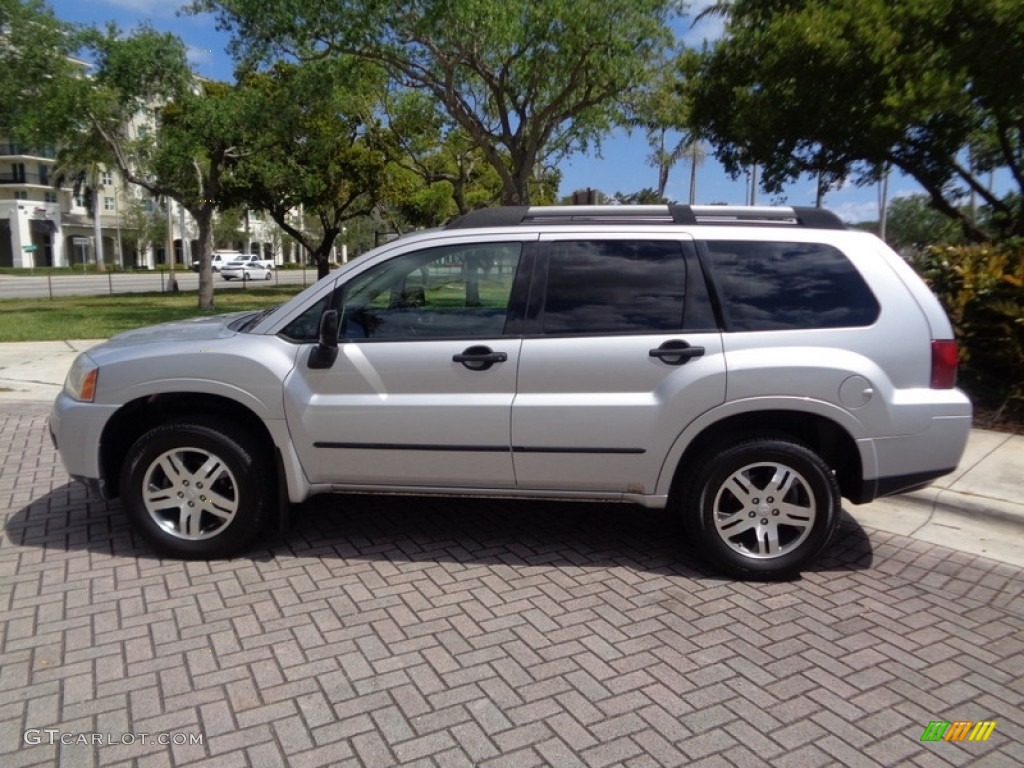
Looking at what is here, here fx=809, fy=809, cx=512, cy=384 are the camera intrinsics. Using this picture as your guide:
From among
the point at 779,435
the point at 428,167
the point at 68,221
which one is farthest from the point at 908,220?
the point at 68,221

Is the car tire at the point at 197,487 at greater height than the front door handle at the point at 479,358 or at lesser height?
lesser

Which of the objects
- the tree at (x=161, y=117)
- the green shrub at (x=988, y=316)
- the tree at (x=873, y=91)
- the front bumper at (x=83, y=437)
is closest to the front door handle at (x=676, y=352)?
the front bumper at (x=83, y=437)

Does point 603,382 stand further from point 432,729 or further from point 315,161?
point 315,161

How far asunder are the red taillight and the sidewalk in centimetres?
131

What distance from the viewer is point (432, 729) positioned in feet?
9.58

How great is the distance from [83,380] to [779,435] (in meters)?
3.71

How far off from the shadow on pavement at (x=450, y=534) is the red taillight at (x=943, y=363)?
3.70ft

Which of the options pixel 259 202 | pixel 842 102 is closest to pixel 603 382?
pixel 842 102

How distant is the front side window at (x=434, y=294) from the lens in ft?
14.0

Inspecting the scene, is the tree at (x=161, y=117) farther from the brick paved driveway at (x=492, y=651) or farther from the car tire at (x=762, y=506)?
the car tire at (x=762, y=506)

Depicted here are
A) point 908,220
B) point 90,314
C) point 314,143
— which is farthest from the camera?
point 908,220

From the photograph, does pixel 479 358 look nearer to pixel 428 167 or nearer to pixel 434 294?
pixel 434 294

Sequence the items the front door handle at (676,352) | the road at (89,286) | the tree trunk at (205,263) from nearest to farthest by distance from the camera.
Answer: the front door handle at (676,352) → the tree trunk at (205,263) → the road at (89,286)

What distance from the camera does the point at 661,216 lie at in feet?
14.6
